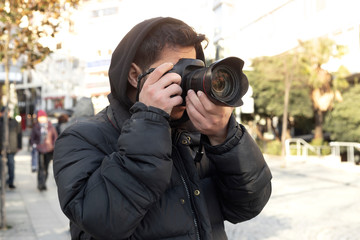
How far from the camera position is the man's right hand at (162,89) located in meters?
1.33

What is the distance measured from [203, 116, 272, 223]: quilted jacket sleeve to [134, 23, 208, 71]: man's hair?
30 centimetres

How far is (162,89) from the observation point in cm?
133

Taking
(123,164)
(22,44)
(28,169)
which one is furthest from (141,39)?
(28,169)

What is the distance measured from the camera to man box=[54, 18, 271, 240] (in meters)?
1.28

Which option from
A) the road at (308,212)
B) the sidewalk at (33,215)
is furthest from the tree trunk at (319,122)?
the sidewalk at (33,215)

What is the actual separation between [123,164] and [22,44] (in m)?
5.71

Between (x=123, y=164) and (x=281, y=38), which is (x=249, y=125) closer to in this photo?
(x=281, y=38)

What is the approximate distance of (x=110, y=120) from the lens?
1532mm

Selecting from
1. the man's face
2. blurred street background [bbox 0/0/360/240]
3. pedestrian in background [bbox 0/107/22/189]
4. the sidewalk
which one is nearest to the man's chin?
the man's face

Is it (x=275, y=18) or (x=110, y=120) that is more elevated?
(x=275, y=18)

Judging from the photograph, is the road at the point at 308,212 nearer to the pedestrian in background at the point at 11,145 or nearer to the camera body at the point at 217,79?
the camera body at the point at 217,79

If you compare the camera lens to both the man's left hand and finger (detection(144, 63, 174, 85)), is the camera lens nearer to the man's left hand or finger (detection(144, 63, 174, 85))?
the man's left hand

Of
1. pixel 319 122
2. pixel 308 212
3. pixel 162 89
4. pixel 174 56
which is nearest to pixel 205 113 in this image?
pixel 162 89

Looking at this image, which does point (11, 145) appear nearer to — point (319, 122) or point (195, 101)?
point (195, 101)
